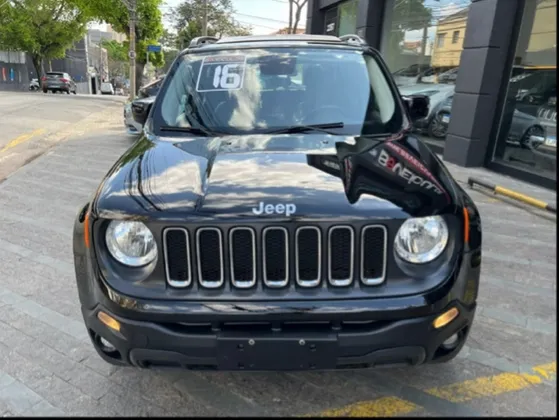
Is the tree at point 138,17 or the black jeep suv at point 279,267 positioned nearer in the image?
the black jeep suv at point 279,267

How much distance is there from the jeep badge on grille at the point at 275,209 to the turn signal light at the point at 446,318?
30.5 inches

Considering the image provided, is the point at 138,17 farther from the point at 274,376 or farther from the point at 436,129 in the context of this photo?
the point at 274,376

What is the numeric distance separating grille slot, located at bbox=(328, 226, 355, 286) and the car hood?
0.25 feet

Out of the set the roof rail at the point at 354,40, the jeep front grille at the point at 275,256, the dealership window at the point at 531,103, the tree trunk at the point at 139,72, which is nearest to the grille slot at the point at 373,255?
the jeep front grille at the point at 275,256

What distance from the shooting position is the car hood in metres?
1.97

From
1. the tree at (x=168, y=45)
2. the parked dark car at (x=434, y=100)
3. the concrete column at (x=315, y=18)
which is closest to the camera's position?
the parked dark car at (x=434, y=100)

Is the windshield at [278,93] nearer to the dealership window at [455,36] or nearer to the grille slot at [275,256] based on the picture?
the grille slot at [275,256]

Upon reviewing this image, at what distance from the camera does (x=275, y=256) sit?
1.97m

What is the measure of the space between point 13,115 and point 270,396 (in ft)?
49.4

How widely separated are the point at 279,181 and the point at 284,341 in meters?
0.72

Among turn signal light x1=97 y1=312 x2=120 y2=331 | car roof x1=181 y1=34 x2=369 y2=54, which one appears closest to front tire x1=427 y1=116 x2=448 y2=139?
car roof x1=181 y1=34 x2=369 y2=54

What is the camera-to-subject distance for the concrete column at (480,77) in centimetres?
738

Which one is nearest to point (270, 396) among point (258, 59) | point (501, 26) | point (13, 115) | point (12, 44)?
point (258, 59)

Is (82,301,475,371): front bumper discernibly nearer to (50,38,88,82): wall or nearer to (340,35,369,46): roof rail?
(340,35,369,46): roof rail
